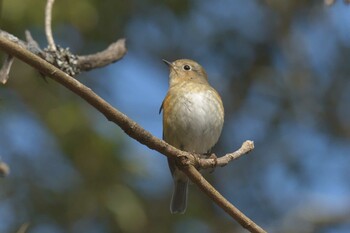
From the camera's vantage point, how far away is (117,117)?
2.65m

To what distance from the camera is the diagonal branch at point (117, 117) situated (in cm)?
254

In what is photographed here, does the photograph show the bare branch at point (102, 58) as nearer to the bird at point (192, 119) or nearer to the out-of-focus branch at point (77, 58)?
the out-of-focus branch at point (77, 58)

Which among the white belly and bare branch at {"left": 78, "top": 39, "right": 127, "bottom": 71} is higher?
the white belly

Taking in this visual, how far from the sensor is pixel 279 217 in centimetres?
830

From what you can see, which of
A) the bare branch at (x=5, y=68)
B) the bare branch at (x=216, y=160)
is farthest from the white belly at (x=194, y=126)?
the bare branch at (x=5, y=68)

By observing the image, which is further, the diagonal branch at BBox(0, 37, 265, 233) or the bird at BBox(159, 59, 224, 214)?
the bird at BBox(159, 59, 224, 214)

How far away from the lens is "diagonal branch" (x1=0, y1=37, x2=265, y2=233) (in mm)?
2537

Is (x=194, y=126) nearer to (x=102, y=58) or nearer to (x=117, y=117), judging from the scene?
(x=102, y=58)

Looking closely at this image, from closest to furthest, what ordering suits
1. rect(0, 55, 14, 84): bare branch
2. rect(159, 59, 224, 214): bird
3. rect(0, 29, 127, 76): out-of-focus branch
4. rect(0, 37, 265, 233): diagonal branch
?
rect(0, 37, 265, 233): diagonal branch
rect(0, 55, 14, 84): bare branch
rect(0, 29, 127, 76): out-of-focus branch
rect(159, 59, 224, 214): bird

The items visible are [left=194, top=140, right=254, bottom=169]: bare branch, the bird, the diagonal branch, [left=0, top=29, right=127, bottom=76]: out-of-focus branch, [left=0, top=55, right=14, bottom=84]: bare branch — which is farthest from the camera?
the bird

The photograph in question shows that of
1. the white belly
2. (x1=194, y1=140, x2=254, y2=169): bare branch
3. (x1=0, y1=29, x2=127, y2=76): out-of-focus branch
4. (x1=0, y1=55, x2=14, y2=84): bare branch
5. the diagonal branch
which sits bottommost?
the diagonal branch

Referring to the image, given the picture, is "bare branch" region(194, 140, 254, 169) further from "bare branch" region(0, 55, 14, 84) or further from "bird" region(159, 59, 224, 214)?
"bird" region(159, 59, 224, 214)

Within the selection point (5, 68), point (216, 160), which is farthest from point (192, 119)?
point (5, 68)

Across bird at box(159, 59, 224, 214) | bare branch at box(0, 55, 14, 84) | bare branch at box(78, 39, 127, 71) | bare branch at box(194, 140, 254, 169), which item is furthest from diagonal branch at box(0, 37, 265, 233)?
bird at box(159, 59, 224, 214)
